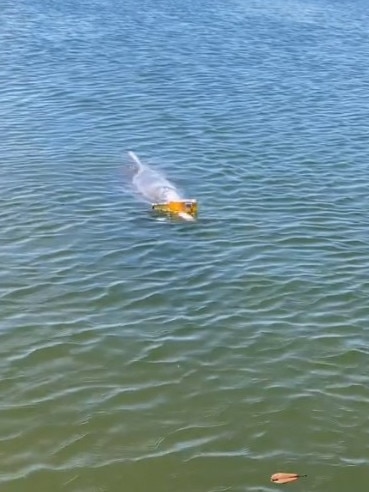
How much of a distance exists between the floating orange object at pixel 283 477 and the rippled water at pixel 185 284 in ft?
0.40

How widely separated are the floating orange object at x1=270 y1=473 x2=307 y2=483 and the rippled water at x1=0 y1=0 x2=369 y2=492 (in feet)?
0.40

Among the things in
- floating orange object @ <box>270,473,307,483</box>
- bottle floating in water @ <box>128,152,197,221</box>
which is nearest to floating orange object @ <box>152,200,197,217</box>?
bottle floating in water @ <box>128,152,197,221</box>

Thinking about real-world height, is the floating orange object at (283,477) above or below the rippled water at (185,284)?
below

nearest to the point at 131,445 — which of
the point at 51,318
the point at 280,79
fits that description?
the point at 51,318

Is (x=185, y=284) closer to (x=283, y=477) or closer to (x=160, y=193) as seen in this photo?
(x=160, y=193)

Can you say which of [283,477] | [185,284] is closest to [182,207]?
[185,284]

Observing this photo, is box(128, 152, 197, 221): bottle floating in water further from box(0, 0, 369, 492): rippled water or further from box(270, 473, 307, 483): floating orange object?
box(270, 473, 307, 483): floating orange object

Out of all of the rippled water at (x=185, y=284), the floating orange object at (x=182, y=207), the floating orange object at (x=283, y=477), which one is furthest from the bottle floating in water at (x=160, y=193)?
the floating orange object at (x=283, y=477)

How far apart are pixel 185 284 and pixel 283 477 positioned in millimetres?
6244

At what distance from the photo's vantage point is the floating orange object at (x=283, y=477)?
10.8m

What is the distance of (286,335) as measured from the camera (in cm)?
1462

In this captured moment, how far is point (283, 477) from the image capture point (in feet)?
35.6

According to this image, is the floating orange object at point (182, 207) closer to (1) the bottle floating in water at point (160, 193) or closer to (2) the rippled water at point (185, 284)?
(1) the bottle floating in water at point (160, 193)

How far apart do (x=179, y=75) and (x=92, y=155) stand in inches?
465
